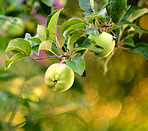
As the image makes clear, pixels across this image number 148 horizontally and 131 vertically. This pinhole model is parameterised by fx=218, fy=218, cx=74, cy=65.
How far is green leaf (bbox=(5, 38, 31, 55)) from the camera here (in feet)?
1.33

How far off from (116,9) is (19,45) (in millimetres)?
196

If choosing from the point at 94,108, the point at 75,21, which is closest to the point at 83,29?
the point at 75,21

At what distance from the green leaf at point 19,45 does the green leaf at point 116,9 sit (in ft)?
0.56

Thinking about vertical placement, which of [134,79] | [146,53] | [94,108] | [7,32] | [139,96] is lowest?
[94,108]

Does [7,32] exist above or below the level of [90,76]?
above

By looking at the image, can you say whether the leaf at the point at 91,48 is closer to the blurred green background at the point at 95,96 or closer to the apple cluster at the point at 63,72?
the apple cluster at the point at 63,72

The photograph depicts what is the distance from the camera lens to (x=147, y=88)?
1653 mm

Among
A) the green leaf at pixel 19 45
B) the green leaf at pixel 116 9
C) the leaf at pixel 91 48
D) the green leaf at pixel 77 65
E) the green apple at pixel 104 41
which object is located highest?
the green leaf at pixel 116 9

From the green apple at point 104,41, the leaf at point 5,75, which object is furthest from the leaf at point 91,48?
the leaf at point 5,75

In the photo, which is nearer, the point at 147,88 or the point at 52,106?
the point at 52,106

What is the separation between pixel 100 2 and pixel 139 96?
1.19 metres

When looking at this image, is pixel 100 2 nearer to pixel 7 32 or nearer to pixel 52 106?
pixel 7 32

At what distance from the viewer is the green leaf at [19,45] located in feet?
1.33

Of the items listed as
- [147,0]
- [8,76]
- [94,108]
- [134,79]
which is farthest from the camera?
[94,108]
